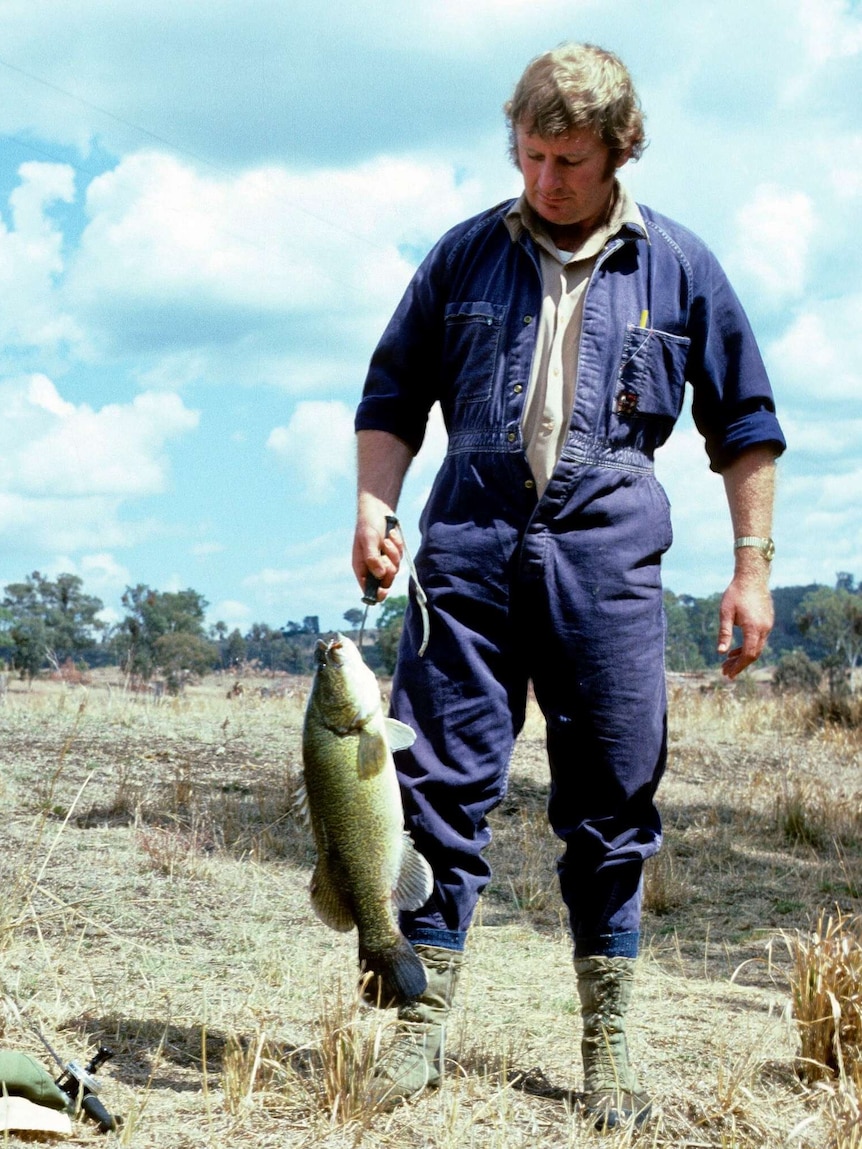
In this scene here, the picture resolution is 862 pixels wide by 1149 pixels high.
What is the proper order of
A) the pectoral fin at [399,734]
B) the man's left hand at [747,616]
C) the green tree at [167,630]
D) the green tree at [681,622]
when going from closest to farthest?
the pectoral fin at [399,734] < the man's left hand at [747,616] < the green tree at [167,630] < the green tree at [681,622]

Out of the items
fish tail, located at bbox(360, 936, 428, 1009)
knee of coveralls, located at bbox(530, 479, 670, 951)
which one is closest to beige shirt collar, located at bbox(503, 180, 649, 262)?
knee of coveralls, located at bbox(530, 479, 670, 951)

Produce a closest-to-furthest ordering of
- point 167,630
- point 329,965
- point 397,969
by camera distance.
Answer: point 397,969 < point 329,965 < point 167,630

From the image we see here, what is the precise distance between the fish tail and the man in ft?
0.79

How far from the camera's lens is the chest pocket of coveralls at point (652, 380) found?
3312mm

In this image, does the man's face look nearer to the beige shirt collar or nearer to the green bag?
the beige shirt collar

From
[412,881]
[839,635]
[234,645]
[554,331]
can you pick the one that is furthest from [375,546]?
[234,645]

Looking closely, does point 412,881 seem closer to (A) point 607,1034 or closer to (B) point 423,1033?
(B) point 423,1033

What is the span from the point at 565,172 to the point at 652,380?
528mm

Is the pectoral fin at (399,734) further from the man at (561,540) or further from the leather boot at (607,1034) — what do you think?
the leather boot at (607,1034)

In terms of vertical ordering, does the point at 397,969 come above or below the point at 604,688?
below

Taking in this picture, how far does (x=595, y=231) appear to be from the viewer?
343 centimetres

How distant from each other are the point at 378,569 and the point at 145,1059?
152 centimetres

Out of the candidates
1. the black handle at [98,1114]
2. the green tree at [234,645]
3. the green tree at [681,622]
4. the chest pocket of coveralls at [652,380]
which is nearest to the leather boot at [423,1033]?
the black handle at [98,1114]

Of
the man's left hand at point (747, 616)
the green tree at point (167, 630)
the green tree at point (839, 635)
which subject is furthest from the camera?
the green tree at point (167, 630)
